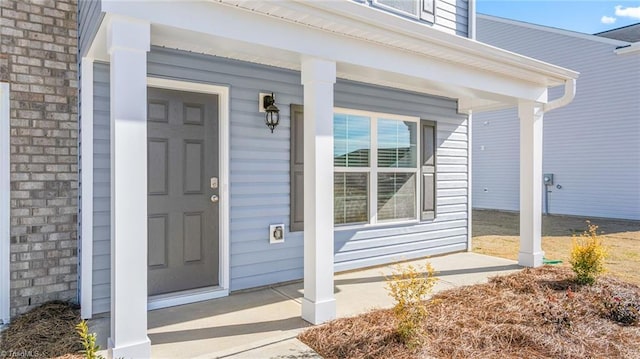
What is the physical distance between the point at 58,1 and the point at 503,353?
14.6 feet

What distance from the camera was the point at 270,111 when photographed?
13.7 ft

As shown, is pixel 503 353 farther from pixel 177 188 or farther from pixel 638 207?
pixel 638 207

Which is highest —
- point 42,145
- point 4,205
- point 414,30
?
point 414,30

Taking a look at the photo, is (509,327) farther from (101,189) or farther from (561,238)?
(561,238)

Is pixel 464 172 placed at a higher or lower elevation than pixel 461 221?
higher

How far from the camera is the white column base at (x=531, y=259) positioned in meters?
5.14

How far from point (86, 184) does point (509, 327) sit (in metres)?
3.58

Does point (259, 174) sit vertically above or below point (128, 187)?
above

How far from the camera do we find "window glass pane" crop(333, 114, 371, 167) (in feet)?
16.0

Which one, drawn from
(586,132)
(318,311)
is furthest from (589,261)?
(586,132)

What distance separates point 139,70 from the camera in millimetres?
2492

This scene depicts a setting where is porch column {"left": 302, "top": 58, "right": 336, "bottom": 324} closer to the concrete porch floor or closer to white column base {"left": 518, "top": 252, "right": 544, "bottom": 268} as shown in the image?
the concrete porch floor

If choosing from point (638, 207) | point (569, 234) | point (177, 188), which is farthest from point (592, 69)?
point (177, 188)

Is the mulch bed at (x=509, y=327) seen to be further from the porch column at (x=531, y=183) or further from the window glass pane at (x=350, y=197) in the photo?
the window glass pane at (x=350, y=197)
